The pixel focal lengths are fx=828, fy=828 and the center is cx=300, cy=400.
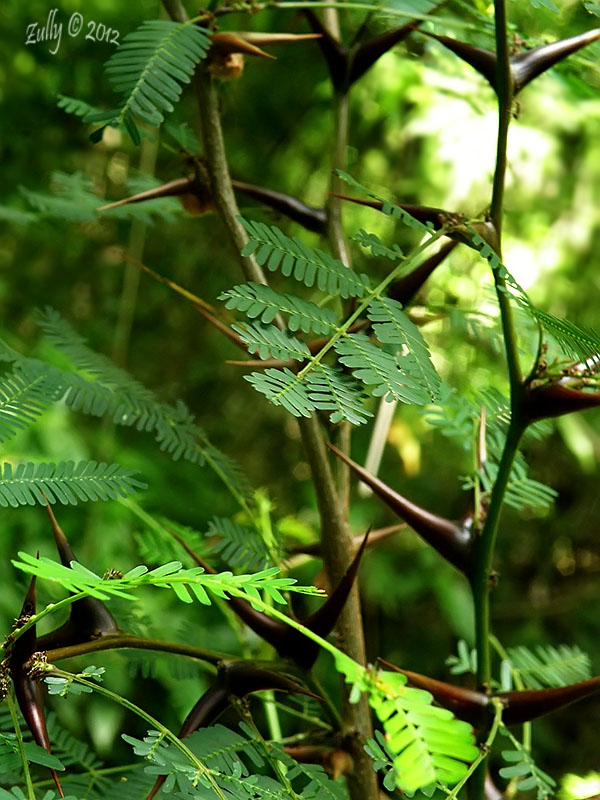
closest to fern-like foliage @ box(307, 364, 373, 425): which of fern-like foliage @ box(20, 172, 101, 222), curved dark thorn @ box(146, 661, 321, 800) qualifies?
curved dark thorn @ box(146, 661, 321, 800)

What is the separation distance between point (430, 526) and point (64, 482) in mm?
160

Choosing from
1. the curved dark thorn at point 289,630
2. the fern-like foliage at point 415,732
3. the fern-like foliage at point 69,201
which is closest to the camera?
the fern-like foliage at point 415,732

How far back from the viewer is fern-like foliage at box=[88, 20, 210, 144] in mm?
341

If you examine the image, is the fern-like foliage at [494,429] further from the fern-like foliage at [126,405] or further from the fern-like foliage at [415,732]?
the fern-like foliage at [415,732]

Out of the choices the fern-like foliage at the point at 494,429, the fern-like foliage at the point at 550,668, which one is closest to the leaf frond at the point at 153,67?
the fern-like foliage at the point at 494,429

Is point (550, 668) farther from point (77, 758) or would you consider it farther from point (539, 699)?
point (77, 758)

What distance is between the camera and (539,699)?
1.07ft

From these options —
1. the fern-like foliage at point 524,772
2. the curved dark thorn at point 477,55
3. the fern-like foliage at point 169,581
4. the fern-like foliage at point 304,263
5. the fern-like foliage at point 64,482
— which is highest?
the curved dark thorn at point 477,55

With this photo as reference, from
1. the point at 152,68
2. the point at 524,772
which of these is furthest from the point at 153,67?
the point at 524,772

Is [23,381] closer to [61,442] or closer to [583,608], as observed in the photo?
[61,442]

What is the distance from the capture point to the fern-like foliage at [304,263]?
0.34 metres

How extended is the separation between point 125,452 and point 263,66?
1.91ft

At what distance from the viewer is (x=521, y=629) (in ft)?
4.40

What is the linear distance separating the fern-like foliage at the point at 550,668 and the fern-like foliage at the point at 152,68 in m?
0.35
